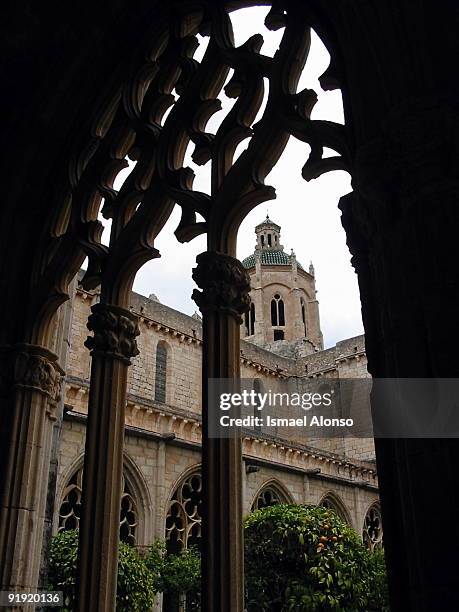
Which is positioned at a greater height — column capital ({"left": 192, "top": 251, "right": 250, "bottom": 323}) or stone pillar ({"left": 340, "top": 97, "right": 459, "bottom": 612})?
column capital ({"left": 192, "top": 251, "right": 250, "bottom": 323})

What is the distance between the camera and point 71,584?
6.61 metres

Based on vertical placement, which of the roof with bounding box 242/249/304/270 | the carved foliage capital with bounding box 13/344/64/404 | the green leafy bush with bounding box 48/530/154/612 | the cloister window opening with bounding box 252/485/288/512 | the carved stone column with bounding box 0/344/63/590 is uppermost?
the roof with bounding box 242/249/304/270

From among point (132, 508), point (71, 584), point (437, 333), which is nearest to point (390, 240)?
point (437, 333)

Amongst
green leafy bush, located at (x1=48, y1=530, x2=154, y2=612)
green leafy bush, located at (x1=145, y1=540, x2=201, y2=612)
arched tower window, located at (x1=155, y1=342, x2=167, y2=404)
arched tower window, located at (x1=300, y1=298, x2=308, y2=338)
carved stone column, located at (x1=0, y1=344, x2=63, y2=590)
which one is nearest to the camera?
carved stone column, located at (x1=0, y1=344, x2=63, y2=590)

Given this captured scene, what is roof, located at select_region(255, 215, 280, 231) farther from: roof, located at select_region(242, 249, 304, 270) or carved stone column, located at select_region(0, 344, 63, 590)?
carved stone column, located at select_region(0, 344, 63, 590)

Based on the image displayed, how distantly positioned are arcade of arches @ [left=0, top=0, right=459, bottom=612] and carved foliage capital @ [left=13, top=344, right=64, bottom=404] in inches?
0.6

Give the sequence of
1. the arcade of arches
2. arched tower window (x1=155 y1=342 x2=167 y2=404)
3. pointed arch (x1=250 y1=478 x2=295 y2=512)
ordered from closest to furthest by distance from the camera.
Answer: the arcade of arches
pointed arch (x1=250 y1=478 x2=295 y2=512)
arched tower window (x1=155 y1=342 x2=167 y2=404)

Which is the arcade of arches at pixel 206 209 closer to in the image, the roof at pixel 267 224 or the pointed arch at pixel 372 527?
the pointed arch at pixel 372 527

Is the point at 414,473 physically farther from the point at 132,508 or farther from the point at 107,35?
the point at 132,508

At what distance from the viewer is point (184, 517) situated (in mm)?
12000

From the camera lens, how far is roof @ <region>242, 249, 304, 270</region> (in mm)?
47472

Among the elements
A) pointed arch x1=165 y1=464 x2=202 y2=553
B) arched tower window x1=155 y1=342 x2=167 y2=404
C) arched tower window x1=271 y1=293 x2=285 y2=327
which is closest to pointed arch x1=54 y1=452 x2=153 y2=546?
pointed arch x1=165 y1=464 x2=202 y2=553

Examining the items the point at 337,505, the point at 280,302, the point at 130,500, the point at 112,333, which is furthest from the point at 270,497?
the point at 280,302

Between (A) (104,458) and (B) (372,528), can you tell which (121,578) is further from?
(B) (372,528)
